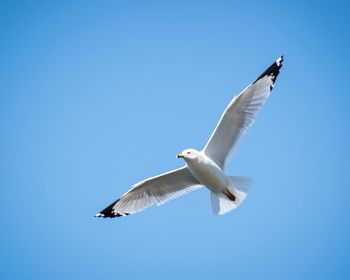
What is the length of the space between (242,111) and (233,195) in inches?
44.7

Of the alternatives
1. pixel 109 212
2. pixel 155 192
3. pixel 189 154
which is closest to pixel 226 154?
pixel 189 154

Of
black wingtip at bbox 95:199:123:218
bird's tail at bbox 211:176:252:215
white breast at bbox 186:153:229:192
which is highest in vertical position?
black wingtip at bbox 95:199:123:218

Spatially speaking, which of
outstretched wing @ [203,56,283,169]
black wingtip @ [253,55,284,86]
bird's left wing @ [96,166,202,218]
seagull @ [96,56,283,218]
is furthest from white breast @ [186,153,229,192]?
black wingtip @ [253,55,284,86]

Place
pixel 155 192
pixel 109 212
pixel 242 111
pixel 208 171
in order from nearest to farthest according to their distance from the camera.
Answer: pixel 208 171
pixel 242 111
pixel 155 192
pixel 109 212

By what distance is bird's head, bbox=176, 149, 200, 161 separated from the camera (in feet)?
27.3

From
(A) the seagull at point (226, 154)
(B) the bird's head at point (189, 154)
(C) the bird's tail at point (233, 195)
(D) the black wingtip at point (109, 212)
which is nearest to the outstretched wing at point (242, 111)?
(A) the seagull at point (226, 154)

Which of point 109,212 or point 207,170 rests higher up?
point 109,212

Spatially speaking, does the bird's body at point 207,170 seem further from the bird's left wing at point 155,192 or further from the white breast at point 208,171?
the bird's left wing at point 155,192

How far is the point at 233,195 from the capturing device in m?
8.41

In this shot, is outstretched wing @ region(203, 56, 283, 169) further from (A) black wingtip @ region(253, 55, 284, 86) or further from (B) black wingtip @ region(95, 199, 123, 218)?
(B) black wingtip @ region(95, 199, 123, 218)

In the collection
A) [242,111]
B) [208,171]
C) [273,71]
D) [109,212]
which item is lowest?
[208,171]

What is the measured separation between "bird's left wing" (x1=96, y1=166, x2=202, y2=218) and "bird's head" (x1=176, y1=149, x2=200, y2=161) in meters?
0.49

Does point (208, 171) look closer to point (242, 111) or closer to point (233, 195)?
point (233, 195)

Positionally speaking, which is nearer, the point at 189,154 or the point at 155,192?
the point at 189,154
